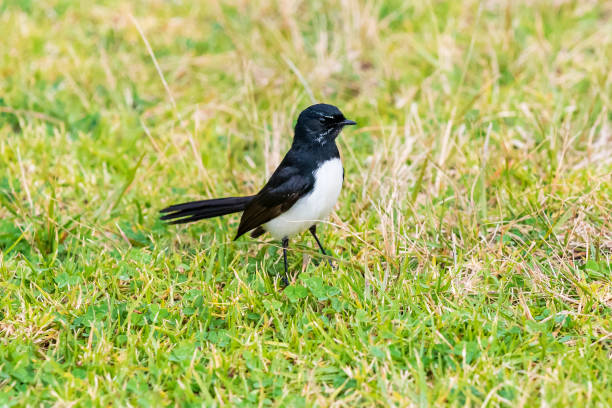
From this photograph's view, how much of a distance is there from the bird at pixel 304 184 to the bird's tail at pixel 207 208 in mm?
123

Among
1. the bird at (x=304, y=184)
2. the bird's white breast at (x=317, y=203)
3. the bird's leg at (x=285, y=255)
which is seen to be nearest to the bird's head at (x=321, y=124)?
the bird at (x=304, y=184)

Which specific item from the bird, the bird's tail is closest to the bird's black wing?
the bird

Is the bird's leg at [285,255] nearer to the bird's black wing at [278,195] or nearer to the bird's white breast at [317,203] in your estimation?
the bird's white breast at [317,203]

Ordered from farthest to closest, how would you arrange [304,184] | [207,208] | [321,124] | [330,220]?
1. [330,220]
2. [207,208]
3. [321,124]
4. [304,184]

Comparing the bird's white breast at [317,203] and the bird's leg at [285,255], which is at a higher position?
the bird's white breast at [317,203]

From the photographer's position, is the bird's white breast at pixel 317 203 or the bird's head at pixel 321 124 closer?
the bird's white breast at pixel 317 203

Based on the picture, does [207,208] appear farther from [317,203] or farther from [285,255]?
[317,203]

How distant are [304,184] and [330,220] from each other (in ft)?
2.36

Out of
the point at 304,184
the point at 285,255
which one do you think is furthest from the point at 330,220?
the point at 304,184

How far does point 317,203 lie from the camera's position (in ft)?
13.6

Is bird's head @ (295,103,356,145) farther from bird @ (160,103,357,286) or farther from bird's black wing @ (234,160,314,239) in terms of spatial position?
bird's black wing @ (234,160,314,239)

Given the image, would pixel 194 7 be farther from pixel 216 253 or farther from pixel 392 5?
pixel 216 253

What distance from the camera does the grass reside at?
11.0 ft

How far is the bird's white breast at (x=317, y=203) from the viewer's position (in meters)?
4.13
